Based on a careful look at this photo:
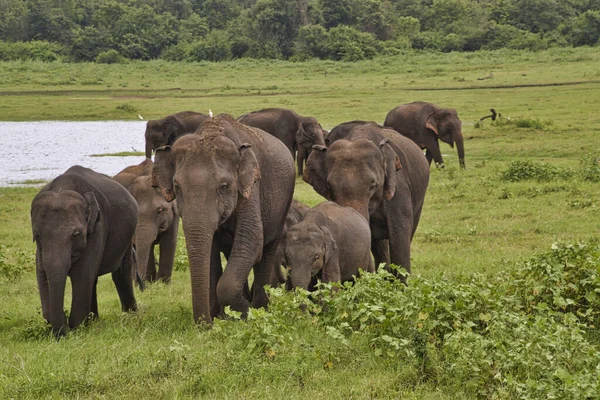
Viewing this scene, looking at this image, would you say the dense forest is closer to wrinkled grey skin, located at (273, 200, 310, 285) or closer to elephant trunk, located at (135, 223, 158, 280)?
elephant trunk, located at (135, 223, 158, 280)

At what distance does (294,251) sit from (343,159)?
1.28 meters

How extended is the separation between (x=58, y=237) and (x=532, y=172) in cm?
1125

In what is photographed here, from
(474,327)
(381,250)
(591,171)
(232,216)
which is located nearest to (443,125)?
(591,171)

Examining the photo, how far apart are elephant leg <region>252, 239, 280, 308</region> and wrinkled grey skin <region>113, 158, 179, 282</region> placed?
213 cm

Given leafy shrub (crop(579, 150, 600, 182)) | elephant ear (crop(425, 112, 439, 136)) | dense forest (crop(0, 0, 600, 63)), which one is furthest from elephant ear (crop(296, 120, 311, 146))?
dense forest (crop(0, 0, 600, 63))

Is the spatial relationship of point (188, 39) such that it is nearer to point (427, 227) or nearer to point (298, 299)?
point (427, 227)

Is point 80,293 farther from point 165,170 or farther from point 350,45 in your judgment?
point 350,45

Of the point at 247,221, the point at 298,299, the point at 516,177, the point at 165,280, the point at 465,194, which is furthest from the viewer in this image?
the point at 516,177

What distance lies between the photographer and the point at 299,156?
20.5 m

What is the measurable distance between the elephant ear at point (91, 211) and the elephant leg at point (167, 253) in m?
3.24

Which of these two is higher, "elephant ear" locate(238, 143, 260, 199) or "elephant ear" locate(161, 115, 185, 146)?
"elephant ear" locate(238, 143, 260, 199)

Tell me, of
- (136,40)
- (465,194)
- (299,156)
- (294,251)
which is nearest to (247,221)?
(294,251)

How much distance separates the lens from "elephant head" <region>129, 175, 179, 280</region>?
10133 millimetres

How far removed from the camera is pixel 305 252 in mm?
7758
